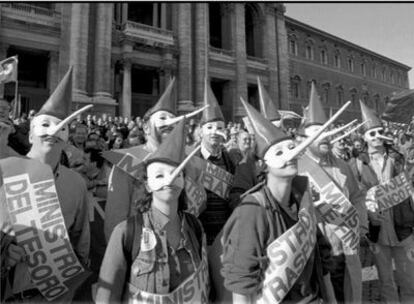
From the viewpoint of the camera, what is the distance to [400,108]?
35.6ft

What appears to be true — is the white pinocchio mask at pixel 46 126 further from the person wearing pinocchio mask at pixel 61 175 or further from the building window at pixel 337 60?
the building window at pixel 337 60

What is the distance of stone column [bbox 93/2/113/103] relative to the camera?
18.3 metres

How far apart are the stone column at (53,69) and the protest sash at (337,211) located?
17.8m

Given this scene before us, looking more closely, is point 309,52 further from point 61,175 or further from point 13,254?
point 13,254

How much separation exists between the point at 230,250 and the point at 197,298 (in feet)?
1.23

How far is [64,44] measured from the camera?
18062mm

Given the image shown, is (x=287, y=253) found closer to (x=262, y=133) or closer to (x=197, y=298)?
(x=197, y=298)

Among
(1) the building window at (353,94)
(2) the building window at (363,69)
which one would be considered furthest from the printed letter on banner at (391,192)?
(2) the building window at (363,69)

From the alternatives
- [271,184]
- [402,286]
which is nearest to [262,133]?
[271,184]

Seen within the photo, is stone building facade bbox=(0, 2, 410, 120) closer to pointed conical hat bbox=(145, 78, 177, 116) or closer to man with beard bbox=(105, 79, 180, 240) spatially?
pointed conical hat bbox=(145, 78, 177, 116)

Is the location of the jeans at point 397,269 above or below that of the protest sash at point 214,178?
below

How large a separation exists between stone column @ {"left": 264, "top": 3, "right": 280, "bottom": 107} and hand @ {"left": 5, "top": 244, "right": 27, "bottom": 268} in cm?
2631

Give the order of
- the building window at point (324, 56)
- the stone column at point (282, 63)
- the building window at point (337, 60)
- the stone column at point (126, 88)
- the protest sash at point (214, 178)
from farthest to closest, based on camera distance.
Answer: the building window at point (337, 60) < the building window at point (324, 56) < the stone column at point (282, 63) < the stone column at point (126, 88) < the protest sash at point (214, 178)

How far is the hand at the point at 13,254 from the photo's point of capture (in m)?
2.17
